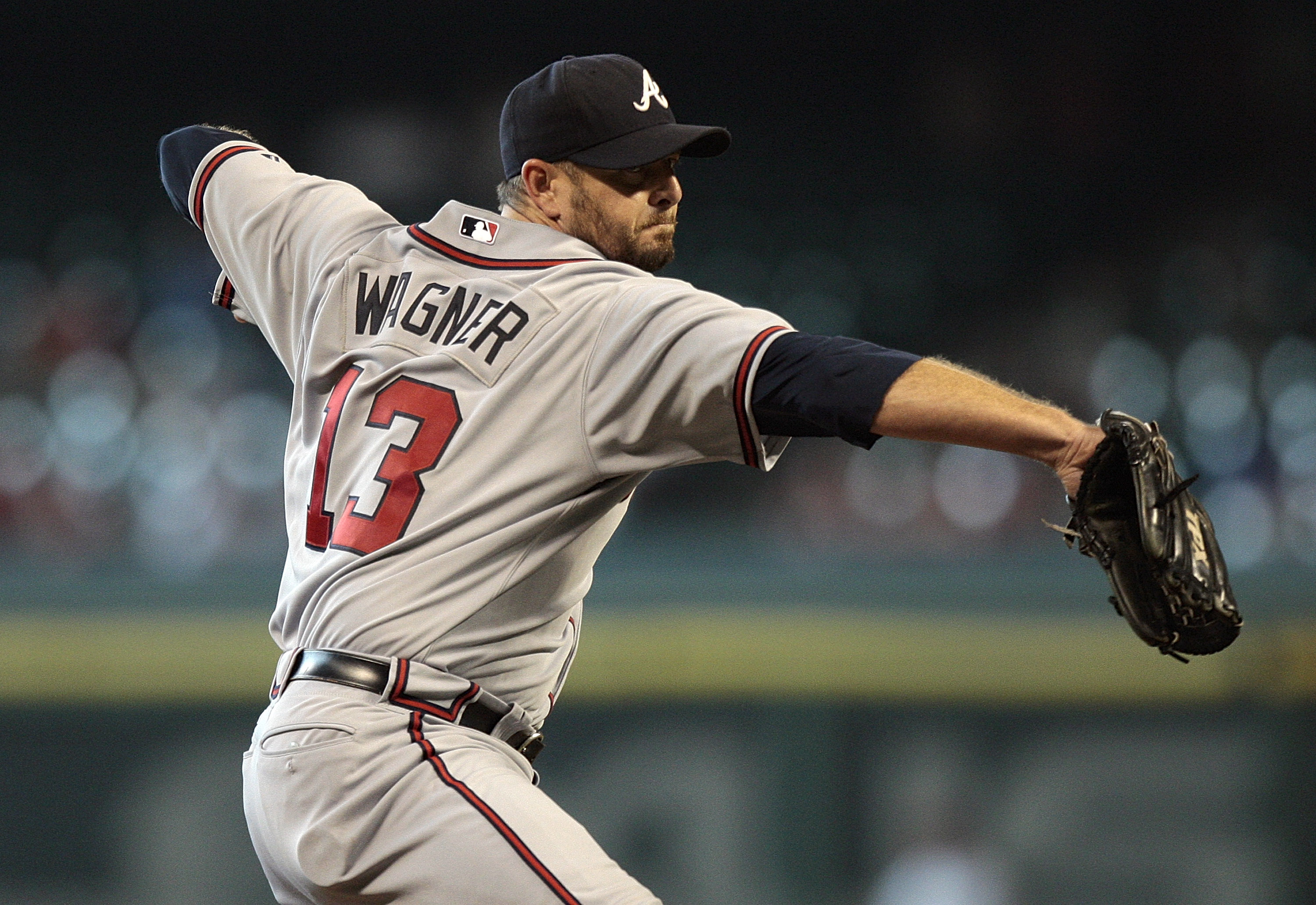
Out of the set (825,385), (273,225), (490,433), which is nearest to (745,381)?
(825,385)

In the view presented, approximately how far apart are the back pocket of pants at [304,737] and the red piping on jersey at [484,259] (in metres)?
0.55

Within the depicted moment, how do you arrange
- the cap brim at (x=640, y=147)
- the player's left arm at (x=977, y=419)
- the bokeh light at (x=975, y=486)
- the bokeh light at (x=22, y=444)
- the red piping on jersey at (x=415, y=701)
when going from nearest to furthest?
the player's left arm at (x=977, y=419), the red piping on jersey at (x=415, y=701), the cap brim at (x=640, y=147), the bokeh light at (x=975, y=486), the bokeh light at (x=22, y=444)

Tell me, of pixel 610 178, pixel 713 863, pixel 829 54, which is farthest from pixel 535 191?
pixel 829 54

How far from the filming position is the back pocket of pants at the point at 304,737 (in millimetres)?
1423

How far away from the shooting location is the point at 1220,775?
3531 mm

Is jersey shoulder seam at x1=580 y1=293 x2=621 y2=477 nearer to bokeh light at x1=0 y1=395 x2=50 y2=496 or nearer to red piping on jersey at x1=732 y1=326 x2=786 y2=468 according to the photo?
red piping on jersey at x1=732 y1=326 x2=786 y2=468

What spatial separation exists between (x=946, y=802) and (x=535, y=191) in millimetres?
2447

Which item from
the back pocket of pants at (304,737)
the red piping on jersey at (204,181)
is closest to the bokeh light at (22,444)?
the red piping on jersey at (204,181)

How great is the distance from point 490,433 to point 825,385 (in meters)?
0.40

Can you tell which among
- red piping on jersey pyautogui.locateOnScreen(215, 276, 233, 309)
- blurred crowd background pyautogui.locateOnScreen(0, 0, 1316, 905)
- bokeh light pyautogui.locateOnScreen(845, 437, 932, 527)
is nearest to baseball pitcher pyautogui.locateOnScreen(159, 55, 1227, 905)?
red piping on jersey pyautogui.locateOnScreen(215, 276, 233, 309)

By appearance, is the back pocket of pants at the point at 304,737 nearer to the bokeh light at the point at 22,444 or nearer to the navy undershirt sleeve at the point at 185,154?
the navy undershirt sleeve at the point at 185,154

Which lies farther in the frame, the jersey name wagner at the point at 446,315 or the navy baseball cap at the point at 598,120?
the navy baseball cap at the point at 598,120

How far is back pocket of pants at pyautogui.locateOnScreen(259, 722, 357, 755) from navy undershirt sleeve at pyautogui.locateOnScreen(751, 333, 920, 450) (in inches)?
21.0

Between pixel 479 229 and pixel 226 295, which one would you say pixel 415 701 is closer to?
pixel 479 229
